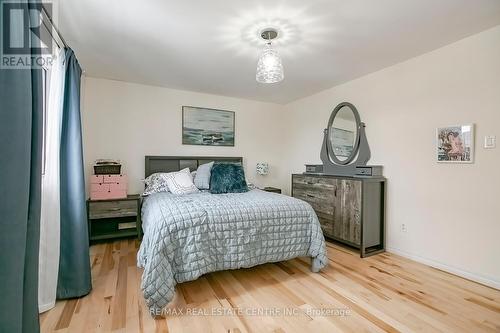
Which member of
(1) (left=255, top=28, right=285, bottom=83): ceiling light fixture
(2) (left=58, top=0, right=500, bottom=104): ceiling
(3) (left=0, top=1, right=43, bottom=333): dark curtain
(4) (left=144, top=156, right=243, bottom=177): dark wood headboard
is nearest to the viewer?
(3) (left=0, top=1, right=43, bottom=333): dark curtain

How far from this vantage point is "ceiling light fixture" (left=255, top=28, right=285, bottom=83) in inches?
85.9

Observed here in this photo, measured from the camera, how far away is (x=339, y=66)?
310cm

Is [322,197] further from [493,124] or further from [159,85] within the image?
[159,85]

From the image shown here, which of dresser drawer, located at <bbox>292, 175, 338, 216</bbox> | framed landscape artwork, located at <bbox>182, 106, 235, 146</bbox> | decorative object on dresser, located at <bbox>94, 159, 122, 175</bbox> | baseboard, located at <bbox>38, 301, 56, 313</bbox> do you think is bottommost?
baseboard, located at <bbox>38, 301, 56, 313</bbox>

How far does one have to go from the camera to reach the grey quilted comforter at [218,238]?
74.0 inches

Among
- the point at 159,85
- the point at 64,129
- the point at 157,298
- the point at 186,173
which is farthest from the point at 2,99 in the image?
the point at 159,85

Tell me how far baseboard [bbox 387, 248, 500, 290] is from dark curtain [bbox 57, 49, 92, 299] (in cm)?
337

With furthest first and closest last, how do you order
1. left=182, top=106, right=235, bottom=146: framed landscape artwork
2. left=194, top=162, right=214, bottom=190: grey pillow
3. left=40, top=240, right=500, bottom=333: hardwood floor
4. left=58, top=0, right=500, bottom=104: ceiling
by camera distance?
left=182, top=106, right=235, bottom=146: framed landscape artwork < left=194, top=162, right=214, bottom=190: grey pillow < left=58, top=0, right=500, bottom=104: ceiling < left=40, top=240, right=500, bottom=333: hardwood floor

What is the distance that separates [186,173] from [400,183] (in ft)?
9.49

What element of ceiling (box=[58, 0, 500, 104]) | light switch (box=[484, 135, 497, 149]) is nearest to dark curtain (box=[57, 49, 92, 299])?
ceiling (box=[58, 0, 500, 104])

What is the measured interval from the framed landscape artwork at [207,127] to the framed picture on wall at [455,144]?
3.10 metres

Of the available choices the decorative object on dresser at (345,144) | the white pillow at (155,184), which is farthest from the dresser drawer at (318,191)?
the white pillow at (155,184)

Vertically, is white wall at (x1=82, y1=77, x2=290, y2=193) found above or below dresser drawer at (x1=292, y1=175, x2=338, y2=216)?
above

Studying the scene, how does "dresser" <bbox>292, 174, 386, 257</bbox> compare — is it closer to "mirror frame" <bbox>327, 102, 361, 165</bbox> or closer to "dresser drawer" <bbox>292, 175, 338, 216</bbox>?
"dresser drawer" <bbox>292, 175, 338, 216</bbox>
